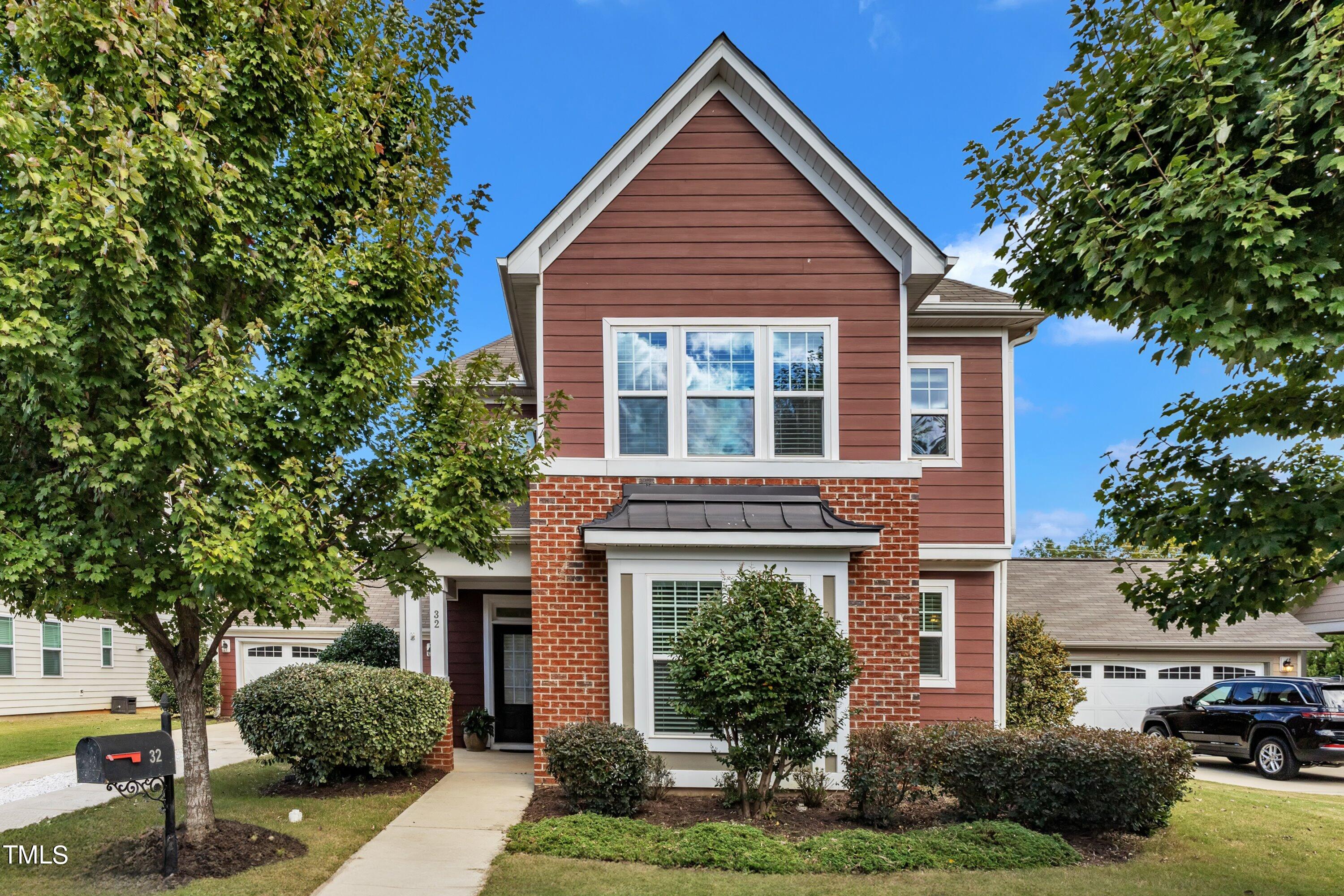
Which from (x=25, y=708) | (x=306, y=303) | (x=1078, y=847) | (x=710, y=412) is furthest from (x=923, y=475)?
(x=25, y=708)

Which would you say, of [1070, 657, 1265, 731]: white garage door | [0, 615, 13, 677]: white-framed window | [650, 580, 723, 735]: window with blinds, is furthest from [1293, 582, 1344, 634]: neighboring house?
[0, 615, 13, 677]: white-framed window

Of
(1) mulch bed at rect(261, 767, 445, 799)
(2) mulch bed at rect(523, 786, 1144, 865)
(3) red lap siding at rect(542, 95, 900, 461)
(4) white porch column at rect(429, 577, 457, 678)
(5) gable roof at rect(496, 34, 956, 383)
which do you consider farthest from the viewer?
(4) white porch column at rect(429, 577, 457, 678)

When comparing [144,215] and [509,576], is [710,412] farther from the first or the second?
[144,215]

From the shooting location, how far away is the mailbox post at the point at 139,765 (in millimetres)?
6504

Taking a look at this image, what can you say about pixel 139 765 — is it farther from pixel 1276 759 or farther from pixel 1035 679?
pixel 1276 759

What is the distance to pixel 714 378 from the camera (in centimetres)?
1089

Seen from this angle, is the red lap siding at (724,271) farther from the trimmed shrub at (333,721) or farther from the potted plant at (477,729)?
the potted plant at (477,729)

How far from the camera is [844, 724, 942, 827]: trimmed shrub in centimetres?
872

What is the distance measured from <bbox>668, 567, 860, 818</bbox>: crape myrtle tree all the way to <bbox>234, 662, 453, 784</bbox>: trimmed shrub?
3657 mm

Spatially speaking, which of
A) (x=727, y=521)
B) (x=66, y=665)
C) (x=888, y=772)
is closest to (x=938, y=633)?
(x=888, y=772)

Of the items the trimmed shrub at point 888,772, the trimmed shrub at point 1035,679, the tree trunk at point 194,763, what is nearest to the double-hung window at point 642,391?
the trimmed shrub at point 888,772

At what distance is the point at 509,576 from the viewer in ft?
40.0

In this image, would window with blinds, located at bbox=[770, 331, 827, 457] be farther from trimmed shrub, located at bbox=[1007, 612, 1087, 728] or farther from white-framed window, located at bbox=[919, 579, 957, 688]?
trimmed shrub, located at bbox=[1007, 612, 1087, 728]

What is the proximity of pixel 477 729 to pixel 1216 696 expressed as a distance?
1340 cm
